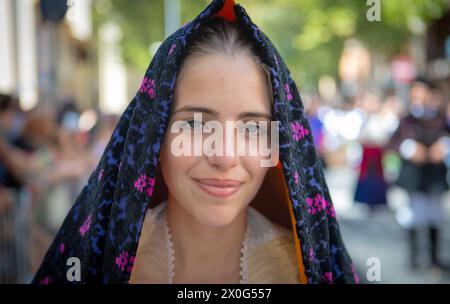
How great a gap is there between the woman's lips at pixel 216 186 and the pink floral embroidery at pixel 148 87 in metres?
0.24

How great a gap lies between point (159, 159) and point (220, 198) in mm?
184

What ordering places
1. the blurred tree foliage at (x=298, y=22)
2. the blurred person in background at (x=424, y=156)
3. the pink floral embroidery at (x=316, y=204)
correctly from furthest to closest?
the blurred person in background at (x=424, y=156), the blurred tree foliage at (x=298, y=22), the pink floral embroidery at (x=316, y=204)

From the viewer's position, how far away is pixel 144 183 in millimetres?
1296

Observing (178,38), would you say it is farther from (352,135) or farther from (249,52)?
(352,135)

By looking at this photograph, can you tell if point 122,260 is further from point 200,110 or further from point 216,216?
point 200,110

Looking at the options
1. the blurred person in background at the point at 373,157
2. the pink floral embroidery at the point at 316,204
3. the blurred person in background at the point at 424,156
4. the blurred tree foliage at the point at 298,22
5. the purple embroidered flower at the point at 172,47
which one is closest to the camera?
the purple embroidered flower at the point at 172,47

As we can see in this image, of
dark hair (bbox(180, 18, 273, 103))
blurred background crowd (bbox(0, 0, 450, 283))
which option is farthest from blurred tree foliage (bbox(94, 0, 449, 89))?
dark hair (bbox(180, 18, 273, 103))

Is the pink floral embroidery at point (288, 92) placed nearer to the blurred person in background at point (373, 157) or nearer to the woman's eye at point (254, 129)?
the woman's eye at point (254, 129)

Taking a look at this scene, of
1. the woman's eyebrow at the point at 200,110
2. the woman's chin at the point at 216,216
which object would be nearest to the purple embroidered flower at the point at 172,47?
the woman's eyebrow at the point at 200,110

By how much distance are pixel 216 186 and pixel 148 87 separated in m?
0.29

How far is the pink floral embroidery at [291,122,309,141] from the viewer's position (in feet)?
4.48

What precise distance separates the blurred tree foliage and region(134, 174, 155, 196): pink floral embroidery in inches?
14.6

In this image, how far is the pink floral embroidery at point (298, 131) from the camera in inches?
53.7

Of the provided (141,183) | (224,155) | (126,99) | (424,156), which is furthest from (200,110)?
(424,156)
